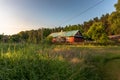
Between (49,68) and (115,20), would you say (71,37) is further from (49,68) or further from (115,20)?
(49,68)

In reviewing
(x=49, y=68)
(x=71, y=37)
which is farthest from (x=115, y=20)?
(x=71, y=37)

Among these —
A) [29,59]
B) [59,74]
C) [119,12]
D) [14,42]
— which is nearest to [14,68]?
[29,59]

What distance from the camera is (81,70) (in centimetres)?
607

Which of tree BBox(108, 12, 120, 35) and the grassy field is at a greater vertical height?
tree BBox(108, 12, 120, 35)

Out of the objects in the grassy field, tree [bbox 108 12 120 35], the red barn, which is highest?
tree [bbox 108 12 120 35]

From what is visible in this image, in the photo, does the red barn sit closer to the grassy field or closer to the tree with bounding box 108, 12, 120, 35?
the tree with bounding box 108, 12, 120, 35

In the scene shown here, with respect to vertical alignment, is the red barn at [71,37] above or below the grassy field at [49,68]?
above

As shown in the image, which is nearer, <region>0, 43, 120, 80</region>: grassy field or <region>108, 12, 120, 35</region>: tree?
<region>0, 43, 120, 80</region>: grassy field

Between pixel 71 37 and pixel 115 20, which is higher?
pixel 115 20

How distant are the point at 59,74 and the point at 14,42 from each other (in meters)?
2.75

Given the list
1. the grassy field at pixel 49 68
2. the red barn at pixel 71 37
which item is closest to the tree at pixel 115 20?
the grassy field at pixel 49 68

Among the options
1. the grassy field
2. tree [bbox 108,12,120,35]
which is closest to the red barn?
tree [bbox 108,12,120,35]

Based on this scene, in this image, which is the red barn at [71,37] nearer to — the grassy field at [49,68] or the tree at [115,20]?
the tree at [115,20]

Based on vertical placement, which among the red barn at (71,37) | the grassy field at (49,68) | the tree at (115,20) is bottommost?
the grassy field at (49,68)
